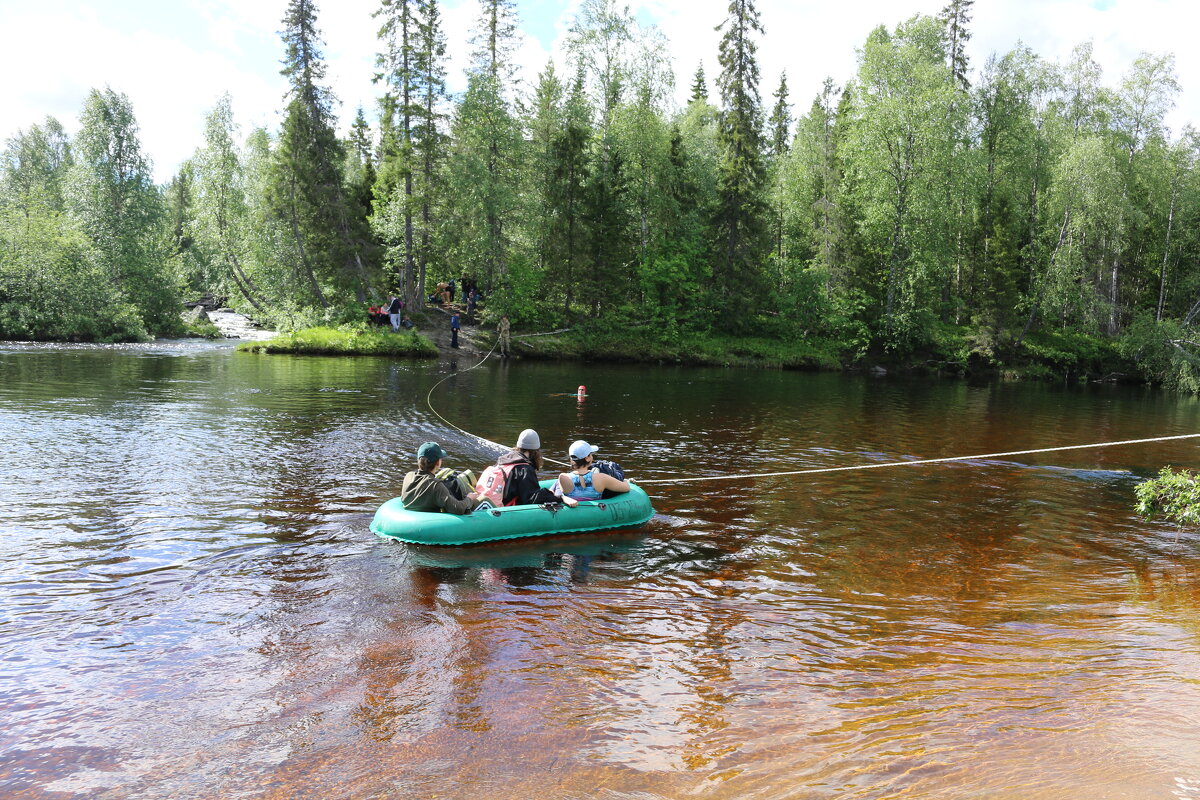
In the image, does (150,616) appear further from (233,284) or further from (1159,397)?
(233,284)

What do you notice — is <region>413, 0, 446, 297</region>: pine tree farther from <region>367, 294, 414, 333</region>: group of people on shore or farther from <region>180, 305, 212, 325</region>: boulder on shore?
<region>180, 305, 212, 325</region>: boulder on shore

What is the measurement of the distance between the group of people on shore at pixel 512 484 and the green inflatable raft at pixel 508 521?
16 centimetres

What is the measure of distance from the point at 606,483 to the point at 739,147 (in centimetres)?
3311

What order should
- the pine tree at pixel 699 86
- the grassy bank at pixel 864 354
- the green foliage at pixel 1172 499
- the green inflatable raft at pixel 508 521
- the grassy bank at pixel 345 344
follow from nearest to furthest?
1. the green inflatable raft at pixel 508 521
2. the green foliage at pixel 1172 499
3. the grassy bank at pixel 345 344
4. the grassy bank at pixel 864 354
5. the pine tree at pixel 699 86

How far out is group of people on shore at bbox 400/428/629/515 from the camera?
9.27 metres

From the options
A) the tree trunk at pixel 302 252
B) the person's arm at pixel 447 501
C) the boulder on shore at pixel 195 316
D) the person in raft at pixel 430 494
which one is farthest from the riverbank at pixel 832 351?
the person's arm at pixel 447 501

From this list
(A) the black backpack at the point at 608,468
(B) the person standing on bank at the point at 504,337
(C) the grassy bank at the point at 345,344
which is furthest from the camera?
(B) the person standing on bank at the point at 504,337

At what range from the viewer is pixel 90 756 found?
4820 millimetres

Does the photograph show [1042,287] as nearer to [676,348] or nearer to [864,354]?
[864,354]

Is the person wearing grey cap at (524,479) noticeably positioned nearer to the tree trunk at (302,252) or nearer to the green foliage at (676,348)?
the green foliage at (676,348)

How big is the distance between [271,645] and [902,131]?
41126 mm

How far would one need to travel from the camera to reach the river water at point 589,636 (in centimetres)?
482

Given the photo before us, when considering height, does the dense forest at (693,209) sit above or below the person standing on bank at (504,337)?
above

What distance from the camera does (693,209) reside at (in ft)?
142
